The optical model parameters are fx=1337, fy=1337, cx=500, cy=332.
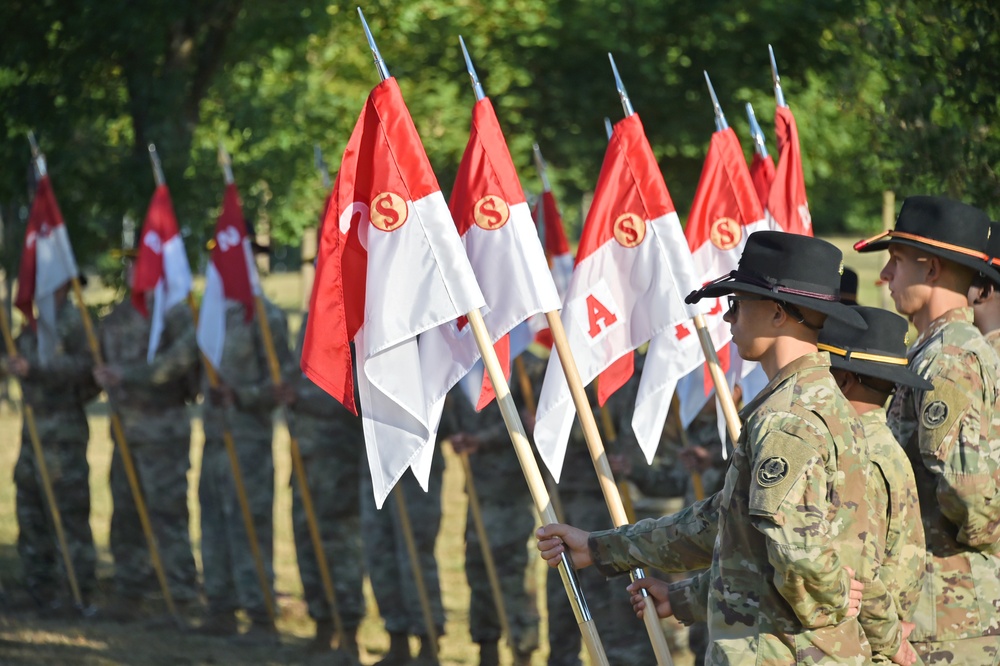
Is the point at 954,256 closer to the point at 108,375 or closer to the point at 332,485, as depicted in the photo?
the point at 332,485

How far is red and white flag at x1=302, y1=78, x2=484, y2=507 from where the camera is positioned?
470 cm

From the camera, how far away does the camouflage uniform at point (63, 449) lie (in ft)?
33.6

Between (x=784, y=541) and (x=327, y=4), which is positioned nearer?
(x=784, y=541)

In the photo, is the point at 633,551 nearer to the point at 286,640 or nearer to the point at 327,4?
the point at 286,640

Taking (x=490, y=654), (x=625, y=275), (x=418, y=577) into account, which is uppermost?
(x=625, y=275)

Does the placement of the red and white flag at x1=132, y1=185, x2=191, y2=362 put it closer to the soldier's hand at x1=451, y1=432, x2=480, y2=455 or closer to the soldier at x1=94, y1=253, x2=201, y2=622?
the soldier at x1=94, y1=253, x2=201, y2=622

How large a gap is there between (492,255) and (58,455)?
21.1 feet

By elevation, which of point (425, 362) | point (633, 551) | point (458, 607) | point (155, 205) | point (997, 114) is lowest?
point (458, 607)

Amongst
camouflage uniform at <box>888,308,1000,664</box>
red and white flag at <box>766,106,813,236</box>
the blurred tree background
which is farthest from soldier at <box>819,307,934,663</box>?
the blurred tree background

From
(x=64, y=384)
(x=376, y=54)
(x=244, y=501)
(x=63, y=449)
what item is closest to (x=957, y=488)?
(x=376, y=54)

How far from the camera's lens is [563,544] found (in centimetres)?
432

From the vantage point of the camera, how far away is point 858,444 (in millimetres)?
3633

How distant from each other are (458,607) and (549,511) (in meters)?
6.36

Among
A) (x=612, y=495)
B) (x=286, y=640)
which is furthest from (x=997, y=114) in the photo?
(x=286, y=640)
